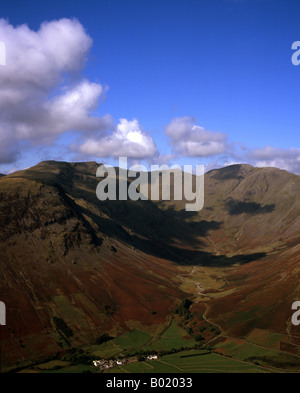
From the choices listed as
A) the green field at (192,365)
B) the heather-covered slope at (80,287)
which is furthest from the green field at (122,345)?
the green field at (192,365)

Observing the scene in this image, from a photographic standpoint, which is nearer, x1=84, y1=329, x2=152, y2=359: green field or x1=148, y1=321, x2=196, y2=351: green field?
x1=84, y1=329, x2=152, y2=359: green field

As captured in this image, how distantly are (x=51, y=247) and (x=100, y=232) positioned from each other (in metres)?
37.5

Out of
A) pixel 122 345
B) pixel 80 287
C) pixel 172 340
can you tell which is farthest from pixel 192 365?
pixel 80 287

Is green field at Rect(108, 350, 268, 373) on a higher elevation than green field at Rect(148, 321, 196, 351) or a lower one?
higher

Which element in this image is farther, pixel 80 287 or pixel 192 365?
pixel 80 287

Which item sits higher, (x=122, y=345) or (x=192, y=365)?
(x=192, y=365)

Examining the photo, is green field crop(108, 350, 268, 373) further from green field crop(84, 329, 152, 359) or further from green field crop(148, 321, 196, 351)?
Result: green field crop(84, 329, 152, 359)

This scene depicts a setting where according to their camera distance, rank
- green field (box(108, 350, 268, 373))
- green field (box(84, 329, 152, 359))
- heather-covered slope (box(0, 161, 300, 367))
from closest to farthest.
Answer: green field (box(108, 350, 268, 373)) < green field (box(84, 329, 152, 359)) < heather-covered slope (box(0, 161, 300, 367))

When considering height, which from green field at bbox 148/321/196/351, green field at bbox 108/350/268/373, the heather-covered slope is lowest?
green field at bbox 148/321/196/351

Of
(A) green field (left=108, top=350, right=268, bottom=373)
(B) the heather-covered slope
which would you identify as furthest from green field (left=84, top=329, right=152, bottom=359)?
(A) green field (left=108, top=350, right=268, bottom=373)

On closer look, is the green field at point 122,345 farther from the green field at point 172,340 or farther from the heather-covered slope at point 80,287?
the heather-covered slope at point 80,287

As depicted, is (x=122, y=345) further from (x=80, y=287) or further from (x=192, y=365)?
(x=80, y=287)

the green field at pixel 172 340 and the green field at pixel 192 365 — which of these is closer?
the green field at pixel 192 365
